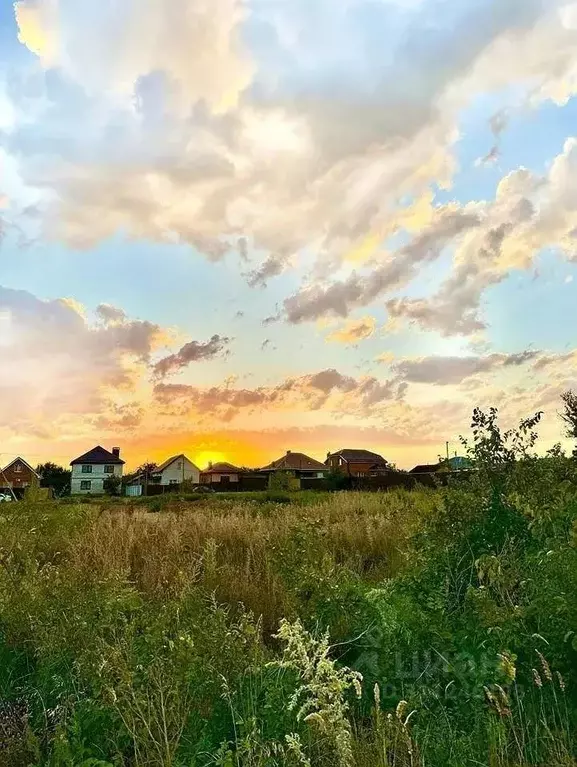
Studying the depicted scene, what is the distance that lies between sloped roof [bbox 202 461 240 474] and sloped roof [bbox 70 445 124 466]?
53.4 feet

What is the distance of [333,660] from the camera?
3.99 m

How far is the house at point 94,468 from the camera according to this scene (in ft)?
328

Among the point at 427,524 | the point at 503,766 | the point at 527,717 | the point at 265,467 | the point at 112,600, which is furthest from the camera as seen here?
the point at 265,467

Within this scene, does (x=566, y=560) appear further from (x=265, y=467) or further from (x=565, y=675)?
(x=265, y=467)

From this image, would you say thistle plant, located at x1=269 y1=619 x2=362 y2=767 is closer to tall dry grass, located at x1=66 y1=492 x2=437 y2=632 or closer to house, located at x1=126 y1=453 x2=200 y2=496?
tall dry grass, located at x1=66 y1=492 x2=437 y2=632

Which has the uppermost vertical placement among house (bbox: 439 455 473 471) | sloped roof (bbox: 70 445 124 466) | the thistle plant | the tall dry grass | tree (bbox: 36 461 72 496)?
sloped roof (bbox: 70 445 124 466)

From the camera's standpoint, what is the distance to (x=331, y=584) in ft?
15.3

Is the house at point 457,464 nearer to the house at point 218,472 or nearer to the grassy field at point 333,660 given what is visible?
the grassy field at point 333,660

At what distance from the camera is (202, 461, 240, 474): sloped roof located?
369ft

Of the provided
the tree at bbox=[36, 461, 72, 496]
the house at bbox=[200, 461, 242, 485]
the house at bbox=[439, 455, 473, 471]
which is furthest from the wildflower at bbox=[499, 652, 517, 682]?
the house at bbox=[200, 461, 242, 485]

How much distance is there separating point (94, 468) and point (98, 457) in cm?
178

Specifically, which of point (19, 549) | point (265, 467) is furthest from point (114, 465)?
point (19, 549)

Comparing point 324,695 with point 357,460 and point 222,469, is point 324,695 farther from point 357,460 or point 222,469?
point 222,469

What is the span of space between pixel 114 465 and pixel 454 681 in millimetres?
103094
